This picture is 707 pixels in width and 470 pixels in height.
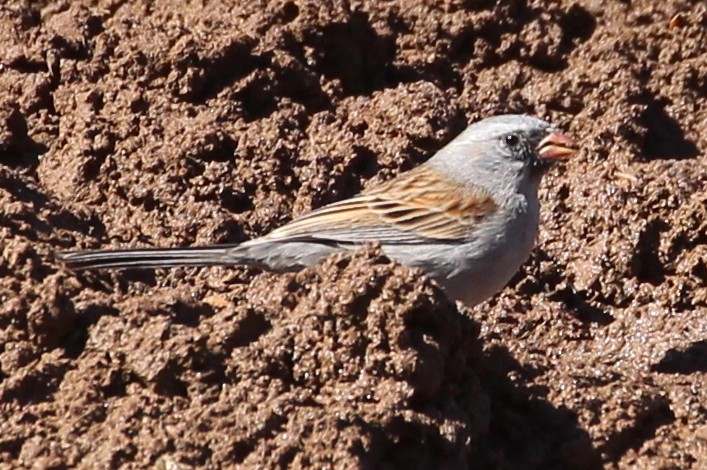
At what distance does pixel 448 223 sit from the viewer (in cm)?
658

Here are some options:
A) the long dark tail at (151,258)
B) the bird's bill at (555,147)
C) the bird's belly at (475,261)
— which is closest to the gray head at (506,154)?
the bird's bill at (555,147)

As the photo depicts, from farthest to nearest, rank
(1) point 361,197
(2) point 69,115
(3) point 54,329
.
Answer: (2) point 69,115 < (1) point 361,197 < (3) point 54,329

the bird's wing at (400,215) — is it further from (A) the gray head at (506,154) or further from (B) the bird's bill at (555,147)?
(B) the bird's bill at (555,147)

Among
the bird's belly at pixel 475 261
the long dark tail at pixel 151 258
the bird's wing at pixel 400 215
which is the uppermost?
the long dark tail at pixel 151 258

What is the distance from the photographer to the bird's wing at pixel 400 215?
638 cm

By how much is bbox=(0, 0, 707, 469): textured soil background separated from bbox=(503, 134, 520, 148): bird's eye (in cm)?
54

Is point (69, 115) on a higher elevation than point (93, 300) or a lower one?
higher

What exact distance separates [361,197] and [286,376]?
206 cm

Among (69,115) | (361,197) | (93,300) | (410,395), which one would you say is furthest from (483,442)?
(69,115)

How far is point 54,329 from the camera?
16.3 feet

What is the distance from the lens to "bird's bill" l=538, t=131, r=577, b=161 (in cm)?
686

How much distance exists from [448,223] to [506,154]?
1.98 feet

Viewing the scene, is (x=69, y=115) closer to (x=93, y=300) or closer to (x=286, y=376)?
(x=93, y=300)

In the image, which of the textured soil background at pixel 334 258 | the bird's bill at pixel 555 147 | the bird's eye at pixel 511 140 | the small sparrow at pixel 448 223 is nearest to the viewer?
the textured soil background at pixel 334 258
